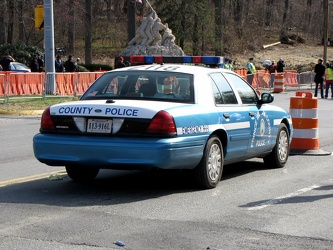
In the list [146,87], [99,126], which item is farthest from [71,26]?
[99,126]

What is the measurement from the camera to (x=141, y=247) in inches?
231

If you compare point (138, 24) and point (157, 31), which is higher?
point (138, 24)

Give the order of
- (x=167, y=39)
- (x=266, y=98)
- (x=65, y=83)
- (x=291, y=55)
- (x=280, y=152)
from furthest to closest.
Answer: (x=291, y=55), (x=167, y=39), (x=65, y=83), (x=280, y=152), (x=266, y=98)

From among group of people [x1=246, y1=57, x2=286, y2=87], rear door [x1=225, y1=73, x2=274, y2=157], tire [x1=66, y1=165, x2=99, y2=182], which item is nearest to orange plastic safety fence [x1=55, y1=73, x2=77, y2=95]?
group of people [x1=246, y1=57, x2=286, y2=87]

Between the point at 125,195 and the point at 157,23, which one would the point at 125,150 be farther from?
the point at 157,23

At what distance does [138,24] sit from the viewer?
6581cm

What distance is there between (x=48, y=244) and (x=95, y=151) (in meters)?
2.07

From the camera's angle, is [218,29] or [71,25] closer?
[71,25]

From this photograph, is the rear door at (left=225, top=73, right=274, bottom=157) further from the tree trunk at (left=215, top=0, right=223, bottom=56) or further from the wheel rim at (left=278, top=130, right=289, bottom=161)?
the tree trunk at (left=215, top=0, right=223, bottom=56)

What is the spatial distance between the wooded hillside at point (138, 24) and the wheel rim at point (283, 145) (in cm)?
3818

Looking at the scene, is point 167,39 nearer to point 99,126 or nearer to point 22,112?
point 22,112

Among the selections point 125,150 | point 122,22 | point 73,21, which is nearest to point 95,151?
point 125,150

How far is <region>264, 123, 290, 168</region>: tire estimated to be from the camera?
10.5m

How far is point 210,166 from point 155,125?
1092 mm
